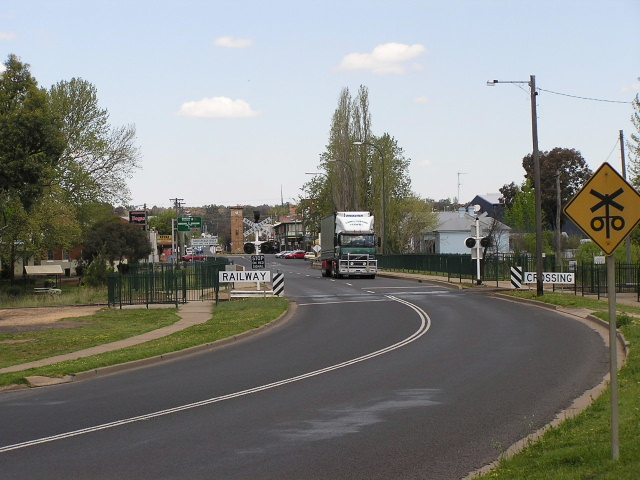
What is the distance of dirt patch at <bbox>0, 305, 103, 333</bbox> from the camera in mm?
26922

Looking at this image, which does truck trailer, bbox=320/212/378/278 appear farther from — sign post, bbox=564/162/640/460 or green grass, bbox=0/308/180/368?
sign post, bbox=564/162/640/460

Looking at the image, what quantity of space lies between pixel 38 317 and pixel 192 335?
1079 cm

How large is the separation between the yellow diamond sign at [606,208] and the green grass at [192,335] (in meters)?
11.6

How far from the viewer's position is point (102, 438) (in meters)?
10.5

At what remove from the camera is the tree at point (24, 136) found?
4634 centimetres

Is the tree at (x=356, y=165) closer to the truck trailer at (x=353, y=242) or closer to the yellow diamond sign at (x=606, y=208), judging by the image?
the truck trailer at (x=353, y=242)

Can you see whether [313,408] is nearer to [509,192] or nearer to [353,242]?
[353,242]

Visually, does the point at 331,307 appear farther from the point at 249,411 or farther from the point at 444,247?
the point at 444,247

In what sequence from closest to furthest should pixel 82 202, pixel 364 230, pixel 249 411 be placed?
pixel 249 411 → pixel 364 230 → pixel 82 202

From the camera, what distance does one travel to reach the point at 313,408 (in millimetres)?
12172

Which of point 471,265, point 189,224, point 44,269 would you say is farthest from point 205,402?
point 44,269

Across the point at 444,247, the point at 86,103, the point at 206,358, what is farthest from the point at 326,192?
the point at 206,358

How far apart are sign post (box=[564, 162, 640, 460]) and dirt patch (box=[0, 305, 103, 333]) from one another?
70.5ft

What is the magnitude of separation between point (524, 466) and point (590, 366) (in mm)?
8194
